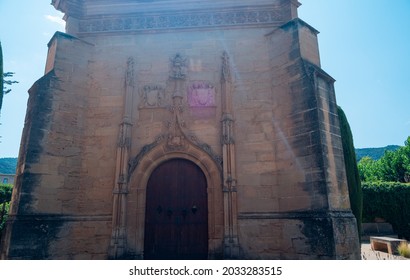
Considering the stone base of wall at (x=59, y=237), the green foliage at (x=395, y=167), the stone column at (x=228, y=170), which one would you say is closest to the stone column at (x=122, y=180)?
the stone base of wall at (x=59, y=237)

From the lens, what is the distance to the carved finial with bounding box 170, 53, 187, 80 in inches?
316

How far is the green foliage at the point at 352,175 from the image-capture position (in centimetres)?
727

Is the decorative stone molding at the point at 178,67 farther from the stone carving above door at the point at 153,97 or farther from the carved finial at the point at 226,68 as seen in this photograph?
the carved finial at the point at 226,68

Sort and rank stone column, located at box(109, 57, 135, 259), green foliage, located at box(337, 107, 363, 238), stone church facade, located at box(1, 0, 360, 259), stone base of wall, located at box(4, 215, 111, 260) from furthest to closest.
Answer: green foliage, located at box(337, 107, 363, 238) → stone column, located at box(109, 57, 135, 259) → stone church facade, located at box(1, 0, 360, 259) → stone base of wall, located at box(4, 215, 111, 260)

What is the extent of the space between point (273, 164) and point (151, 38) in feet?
16.9

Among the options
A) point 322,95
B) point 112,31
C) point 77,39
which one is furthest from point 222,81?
point 77,39

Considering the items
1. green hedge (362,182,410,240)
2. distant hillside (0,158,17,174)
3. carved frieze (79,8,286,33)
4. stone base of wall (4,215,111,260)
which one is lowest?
stone base of wall (4,215,111,260)

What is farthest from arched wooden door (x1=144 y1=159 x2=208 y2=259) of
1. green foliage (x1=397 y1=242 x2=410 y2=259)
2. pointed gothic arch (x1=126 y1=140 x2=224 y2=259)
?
green foliage (x1=397 y1=242 x2=410 y2=259)

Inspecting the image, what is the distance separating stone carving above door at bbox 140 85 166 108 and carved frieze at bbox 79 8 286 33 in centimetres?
199

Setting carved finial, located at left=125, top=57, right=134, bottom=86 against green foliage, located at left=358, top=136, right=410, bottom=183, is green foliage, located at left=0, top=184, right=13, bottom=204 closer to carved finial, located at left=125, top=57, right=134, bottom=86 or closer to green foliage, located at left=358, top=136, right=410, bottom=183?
carved finial, located at left=125, top=57, right=134, bottom=86

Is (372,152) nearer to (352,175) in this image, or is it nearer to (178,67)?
(352,175)

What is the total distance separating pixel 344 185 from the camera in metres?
6.61

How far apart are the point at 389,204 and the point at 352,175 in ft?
49.7

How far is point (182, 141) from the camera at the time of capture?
7.45 metres
